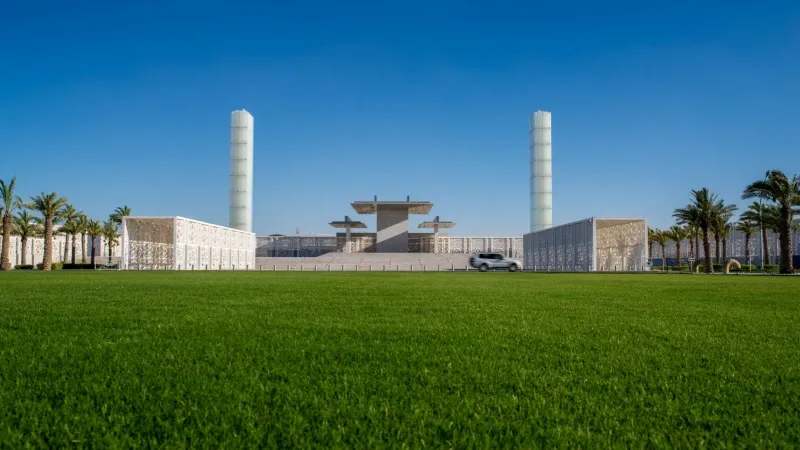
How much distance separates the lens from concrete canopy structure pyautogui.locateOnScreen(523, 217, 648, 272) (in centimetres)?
4609

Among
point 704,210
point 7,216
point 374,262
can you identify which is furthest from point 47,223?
point 704,210

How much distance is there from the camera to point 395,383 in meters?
3.49

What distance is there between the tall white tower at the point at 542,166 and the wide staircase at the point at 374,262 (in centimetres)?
2335

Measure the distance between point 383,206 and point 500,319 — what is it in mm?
68015

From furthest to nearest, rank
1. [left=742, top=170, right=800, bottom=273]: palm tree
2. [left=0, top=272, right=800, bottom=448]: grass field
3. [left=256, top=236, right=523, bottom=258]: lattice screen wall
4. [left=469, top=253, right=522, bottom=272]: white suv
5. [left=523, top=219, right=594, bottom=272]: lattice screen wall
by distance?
[left=256, top=236, right=523, bottom=258]: lattice screen wall < [left=523, top=219, right=594, bottom=272]: lattice screen wall < [left=469, top=253, right=522, bottom=272]: white suv < [left=742, top=170, right=800, bottom=273]: palm tree < [left=0, top=272, right=800, bottom=448]: grass field

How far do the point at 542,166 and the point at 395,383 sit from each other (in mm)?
83447

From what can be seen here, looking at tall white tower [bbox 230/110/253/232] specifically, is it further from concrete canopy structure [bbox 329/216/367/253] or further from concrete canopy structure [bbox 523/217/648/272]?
concrete canopy structure [bbox 523/217/648/272]

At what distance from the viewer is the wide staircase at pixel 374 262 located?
59531mm

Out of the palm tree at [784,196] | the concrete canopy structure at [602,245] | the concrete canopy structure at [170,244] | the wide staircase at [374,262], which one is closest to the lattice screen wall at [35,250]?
the concrete canopy structure at [170,244]

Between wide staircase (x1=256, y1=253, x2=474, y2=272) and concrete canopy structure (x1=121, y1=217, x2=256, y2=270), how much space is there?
732cm

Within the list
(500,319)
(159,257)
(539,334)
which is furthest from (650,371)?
(159,257)

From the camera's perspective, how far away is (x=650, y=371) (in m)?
3.89

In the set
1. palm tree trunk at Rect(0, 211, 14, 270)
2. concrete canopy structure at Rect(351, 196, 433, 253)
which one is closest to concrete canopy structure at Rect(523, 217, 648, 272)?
concrete canopy structure at Rect(351, 196, 433, 253)

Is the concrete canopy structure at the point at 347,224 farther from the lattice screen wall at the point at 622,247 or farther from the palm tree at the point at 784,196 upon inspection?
the palm tree at the point at 784,196
